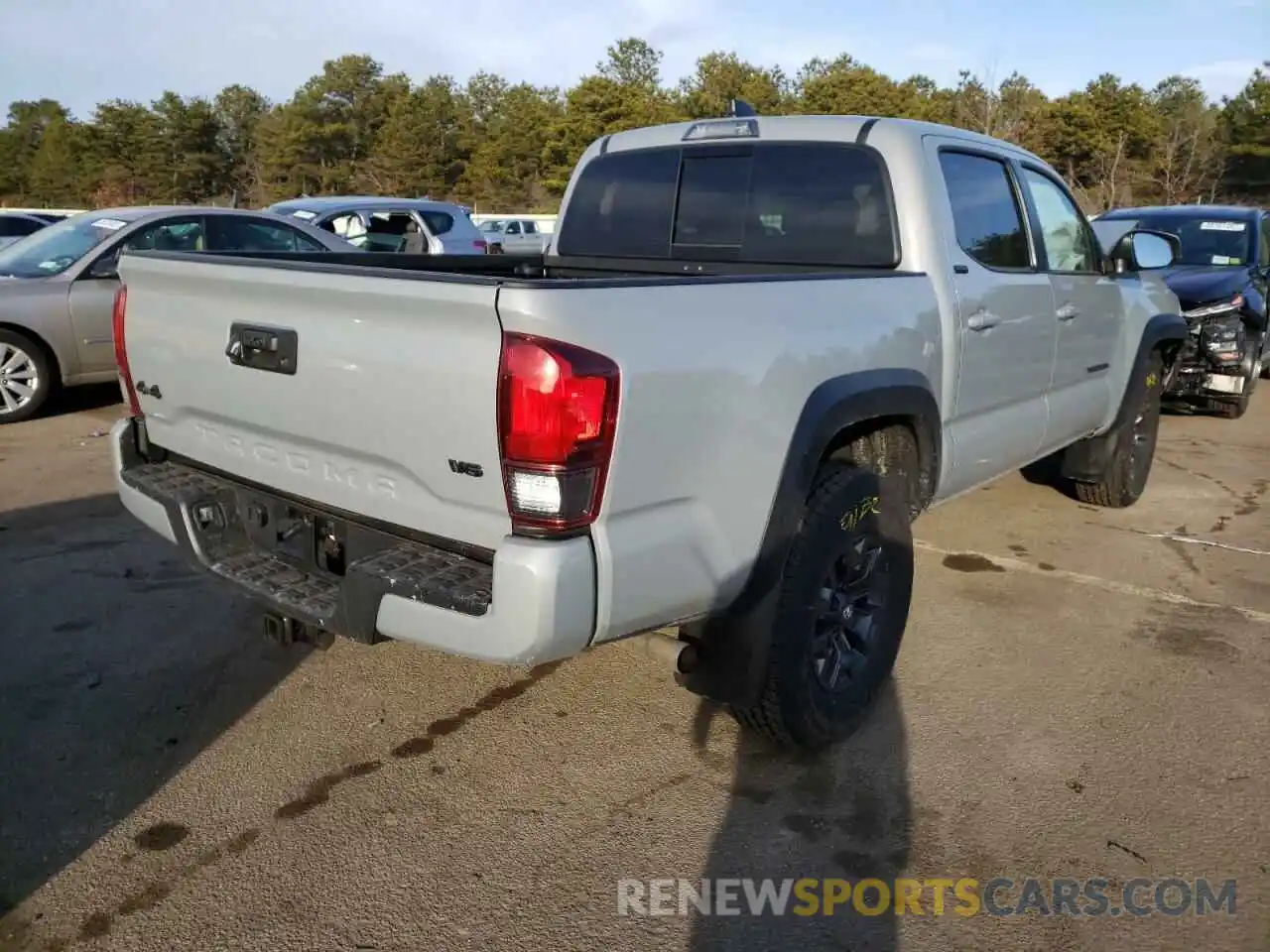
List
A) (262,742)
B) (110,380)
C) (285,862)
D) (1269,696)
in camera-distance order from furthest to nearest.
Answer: (110,380) < (1269,696) < (262,742) < (285,862)

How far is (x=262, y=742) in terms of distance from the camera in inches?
128

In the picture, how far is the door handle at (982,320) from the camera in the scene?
12.2 feet

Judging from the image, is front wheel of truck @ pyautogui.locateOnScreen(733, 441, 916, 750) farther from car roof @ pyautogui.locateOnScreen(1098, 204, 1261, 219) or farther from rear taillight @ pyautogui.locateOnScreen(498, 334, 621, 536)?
car roof @ pyautogui.locateOnScreen(1098, 204, 1261, 219)

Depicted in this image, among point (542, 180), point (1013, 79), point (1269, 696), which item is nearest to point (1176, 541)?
point (1269, 696)

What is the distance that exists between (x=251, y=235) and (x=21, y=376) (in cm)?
208

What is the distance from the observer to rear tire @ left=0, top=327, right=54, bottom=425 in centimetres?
752

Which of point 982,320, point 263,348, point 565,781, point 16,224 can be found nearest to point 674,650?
point 565,781

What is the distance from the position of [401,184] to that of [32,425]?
5128 centimetres

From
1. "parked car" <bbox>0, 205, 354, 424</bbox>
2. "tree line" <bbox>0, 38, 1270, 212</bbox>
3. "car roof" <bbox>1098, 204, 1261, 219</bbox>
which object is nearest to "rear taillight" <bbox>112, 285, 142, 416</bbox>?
"parked car" <bbox>0, 205, 354, 424</bbox>

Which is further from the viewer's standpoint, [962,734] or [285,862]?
[962,734]

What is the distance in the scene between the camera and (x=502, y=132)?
5516cm

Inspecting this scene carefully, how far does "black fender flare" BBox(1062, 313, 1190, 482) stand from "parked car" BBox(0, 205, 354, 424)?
5378 millimetres

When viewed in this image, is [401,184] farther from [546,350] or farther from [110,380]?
[546,350]

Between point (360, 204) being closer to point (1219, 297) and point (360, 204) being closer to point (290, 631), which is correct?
point (1219, 297)
